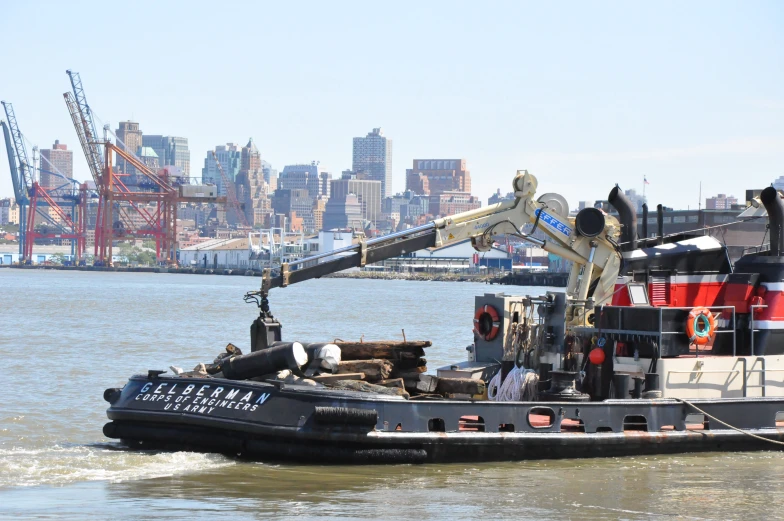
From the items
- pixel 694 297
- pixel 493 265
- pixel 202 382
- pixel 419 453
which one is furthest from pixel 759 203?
pixel 493 265

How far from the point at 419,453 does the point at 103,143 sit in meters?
137

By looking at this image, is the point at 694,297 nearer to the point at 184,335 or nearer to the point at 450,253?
the point at 184,335

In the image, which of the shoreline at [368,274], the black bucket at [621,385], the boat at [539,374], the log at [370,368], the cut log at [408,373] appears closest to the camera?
the boat at [539,374]

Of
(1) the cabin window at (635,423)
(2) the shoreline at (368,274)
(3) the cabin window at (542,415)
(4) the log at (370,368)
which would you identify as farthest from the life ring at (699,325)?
(2) the shoreline at (368,274)

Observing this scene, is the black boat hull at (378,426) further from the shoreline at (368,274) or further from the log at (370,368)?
the shoreline at (368,274)

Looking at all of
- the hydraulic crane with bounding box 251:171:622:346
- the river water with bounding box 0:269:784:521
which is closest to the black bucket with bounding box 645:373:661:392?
the river water with bounding box 0:269:784:521

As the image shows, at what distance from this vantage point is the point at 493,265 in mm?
166000

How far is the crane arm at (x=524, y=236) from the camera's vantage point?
1620 cm

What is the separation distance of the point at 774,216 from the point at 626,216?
1905mm

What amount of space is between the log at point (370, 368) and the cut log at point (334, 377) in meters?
0.14

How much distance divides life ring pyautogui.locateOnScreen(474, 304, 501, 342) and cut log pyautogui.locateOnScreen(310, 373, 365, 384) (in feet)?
8.36

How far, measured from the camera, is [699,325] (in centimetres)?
1525

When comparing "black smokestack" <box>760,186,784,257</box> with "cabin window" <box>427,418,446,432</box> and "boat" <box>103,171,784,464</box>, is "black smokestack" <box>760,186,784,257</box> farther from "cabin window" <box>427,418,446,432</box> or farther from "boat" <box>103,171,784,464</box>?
"cabin window" <box>427,418,446,432</box>

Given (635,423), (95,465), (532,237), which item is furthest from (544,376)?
(95,465)
